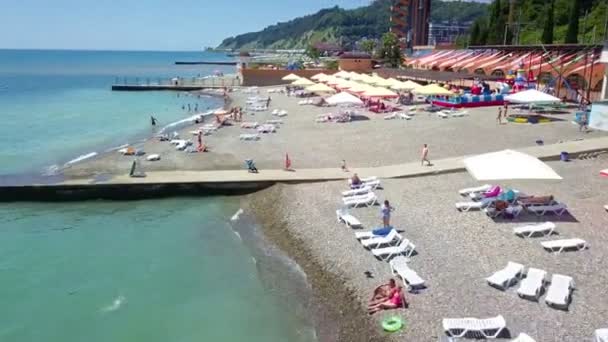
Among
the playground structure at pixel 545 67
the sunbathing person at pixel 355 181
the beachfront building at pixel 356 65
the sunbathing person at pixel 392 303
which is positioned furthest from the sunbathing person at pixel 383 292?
the beachfront building at pixel 356 65

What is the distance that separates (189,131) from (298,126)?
6.74m

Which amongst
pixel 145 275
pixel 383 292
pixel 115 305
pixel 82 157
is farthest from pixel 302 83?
pixel 383 292

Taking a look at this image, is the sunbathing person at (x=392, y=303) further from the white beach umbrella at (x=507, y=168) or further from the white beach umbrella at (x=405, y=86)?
the white beach umbrella at (x=405, y=86)

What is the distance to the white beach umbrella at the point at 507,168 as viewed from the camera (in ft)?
45.3

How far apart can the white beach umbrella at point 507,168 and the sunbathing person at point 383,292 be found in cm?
501

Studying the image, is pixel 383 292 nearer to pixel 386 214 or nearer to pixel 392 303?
pixel 392 303

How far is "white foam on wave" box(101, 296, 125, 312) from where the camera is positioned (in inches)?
460

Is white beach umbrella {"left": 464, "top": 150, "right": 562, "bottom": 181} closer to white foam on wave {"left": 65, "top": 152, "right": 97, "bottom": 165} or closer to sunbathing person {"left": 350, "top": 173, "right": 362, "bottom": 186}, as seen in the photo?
sunbathing person {"left": 350, "top": 173, "right": 362, "bottom": 186}

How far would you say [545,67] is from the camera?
41938 millimetres

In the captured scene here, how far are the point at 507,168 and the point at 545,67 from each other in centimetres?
3241

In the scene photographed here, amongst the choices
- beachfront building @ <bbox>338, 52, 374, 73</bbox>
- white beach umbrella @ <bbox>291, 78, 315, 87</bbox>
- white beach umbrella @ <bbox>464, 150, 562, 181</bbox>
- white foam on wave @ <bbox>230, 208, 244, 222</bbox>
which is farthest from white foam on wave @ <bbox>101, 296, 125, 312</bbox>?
beachfront building @ <bbox>338, 52, 374, 73</bbox>

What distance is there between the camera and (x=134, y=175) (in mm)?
19516

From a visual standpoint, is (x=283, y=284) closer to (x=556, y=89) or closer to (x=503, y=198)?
(x=503, y=198)

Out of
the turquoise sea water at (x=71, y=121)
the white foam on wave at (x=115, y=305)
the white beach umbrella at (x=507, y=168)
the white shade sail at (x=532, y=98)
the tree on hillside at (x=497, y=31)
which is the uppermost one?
the tree on hillside at (x=497, y=31)
